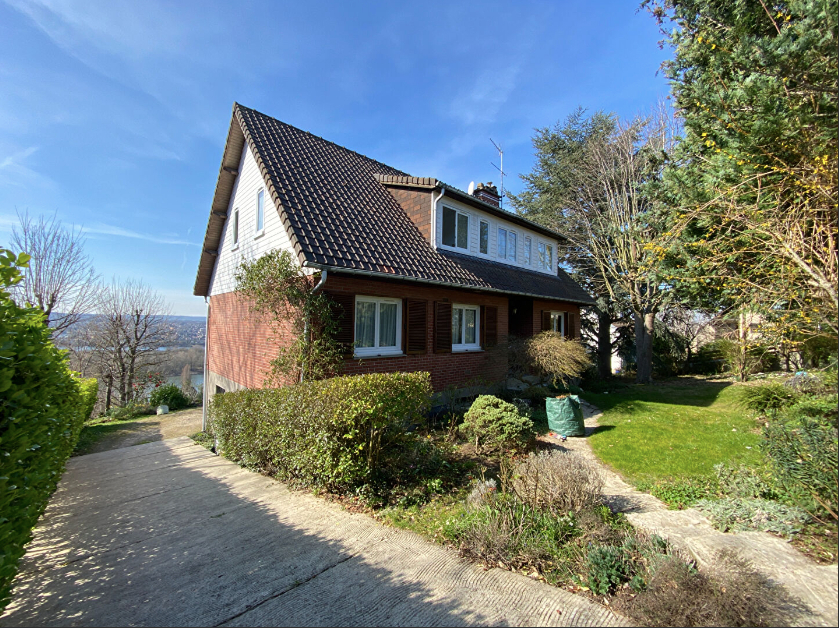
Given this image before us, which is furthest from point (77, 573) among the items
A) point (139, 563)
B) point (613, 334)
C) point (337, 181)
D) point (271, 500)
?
point (613, 334)

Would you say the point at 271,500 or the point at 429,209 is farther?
the point at 429,209

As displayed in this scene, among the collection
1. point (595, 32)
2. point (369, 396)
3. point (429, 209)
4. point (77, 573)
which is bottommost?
point (77, 573)

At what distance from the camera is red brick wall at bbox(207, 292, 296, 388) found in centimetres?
887

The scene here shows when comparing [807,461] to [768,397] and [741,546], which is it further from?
[768,397]

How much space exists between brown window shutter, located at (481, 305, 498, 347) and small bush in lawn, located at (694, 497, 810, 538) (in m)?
7.08

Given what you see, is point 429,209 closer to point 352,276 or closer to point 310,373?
point 352,276

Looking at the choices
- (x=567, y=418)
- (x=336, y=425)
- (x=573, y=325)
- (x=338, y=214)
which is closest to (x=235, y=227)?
(x=338, y=214)

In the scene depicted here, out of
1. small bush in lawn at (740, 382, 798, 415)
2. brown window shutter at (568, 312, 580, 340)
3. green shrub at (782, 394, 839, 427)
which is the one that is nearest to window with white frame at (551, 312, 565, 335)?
brown window shutter at (568, 312, 580, 340)

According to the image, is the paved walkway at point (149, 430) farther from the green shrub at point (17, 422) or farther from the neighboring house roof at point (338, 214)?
the green shrub at point (17, 422)

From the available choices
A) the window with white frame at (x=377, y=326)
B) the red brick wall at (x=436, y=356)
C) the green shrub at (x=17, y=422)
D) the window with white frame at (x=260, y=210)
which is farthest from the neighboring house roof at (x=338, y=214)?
the green shrub at (x=17, y=422)

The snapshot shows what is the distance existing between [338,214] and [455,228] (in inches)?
150

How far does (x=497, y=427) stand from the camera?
6.48 metres

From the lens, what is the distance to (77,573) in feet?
11.6

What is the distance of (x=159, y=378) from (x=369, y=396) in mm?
21409
